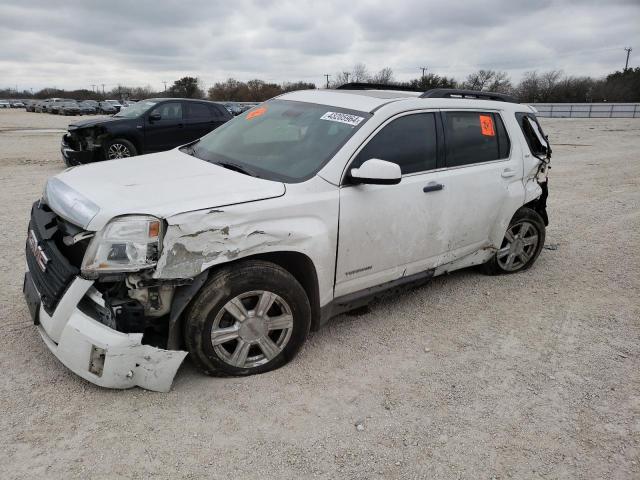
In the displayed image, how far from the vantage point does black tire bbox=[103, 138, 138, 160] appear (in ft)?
33.7

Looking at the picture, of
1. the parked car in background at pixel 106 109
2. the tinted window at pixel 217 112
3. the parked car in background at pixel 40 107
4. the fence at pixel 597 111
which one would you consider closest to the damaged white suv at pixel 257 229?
the tinted window at pixel 217 112

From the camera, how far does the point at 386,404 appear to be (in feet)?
9.47

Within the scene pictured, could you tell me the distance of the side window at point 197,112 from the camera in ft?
37.6

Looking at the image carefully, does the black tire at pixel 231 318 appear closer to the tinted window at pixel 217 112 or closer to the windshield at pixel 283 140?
the windshield at pixel 283 140

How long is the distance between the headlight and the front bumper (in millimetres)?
163

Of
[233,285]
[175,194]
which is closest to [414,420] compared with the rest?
[233,285]

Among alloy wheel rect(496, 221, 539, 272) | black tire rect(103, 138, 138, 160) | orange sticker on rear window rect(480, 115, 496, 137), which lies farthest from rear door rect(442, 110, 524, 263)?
black tire rect(103, 138, 138, 160)

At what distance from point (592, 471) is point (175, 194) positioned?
2.66 meters

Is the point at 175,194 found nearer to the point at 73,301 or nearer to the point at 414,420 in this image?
the point at 73,301

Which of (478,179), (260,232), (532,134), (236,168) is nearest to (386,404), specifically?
(260,232)

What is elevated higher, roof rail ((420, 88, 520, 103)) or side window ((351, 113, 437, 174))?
roof rail ((420, 88, 520, 103))

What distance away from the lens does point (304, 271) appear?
3168 mm

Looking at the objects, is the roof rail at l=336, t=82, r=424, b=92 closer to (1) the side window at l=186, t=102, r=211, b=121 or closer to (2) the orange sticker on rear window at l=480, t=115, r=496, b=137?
(2) the orange sticker on rear window at l=480, t=115, r=496, b=137

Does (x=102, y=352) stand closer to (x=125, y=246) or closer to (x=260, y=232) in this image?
(x=125, y=246)
